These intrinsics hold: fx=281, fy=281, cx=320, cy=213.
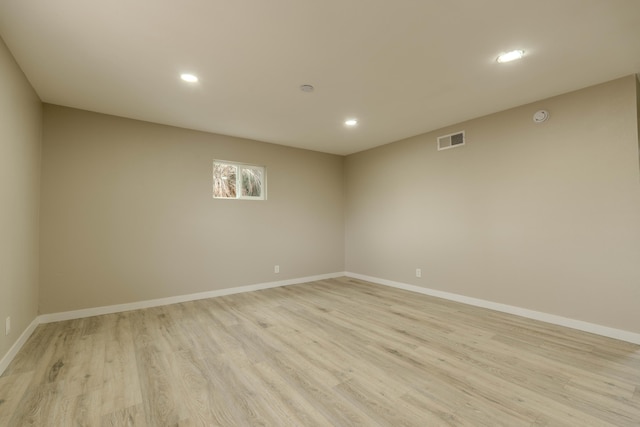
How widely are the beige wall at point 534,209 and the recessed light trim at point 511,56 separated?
1.31m

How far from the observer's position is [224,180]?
15.8 feet

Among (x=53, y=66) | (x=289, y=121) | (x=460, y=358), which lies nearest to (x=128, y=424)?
(x=460, y=358)

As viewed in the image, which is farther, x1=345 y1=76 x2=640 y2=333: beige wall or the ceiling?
x1=345 y1=76 x2=640 y2=333: beige wall

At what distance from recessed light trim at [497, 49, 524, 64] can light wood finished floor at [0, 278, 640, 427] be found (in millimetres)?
2648

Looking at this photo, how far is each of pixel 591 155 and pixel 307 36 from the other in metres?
3.25

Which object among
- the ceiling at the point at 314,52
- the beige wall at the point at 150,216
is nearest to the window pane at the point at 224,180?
the beige wall at the point at 150,216

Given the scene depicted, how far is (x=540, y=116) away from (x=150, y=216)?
207 inches

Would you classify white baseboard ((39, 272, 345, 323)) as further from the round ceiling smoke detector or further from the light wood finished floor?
the round ceiling smoke detector

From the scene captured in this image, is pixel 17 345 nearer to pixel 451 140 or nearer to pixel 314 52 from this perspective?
pixel 314 52

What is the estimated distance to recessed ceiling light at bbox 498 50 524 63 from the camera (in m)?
2.42

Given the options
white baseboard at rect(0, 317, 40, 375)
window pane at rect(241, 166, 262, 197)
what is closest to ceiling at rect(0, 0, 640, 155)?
window pane at rect(241, 166, 262, 197)

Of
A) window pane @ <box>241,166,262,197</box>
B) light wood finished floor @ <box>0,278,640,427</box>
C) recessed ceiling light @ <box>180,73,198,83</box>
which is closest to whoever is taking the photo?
light wood finished floor @ <box>0,278,640,427</box>

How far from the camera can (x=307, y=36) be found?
2191mm

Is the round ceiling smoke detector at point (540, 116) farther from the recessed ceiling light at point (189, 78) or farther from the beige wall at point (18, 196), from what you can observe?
the beige wall at point (18, 196)
